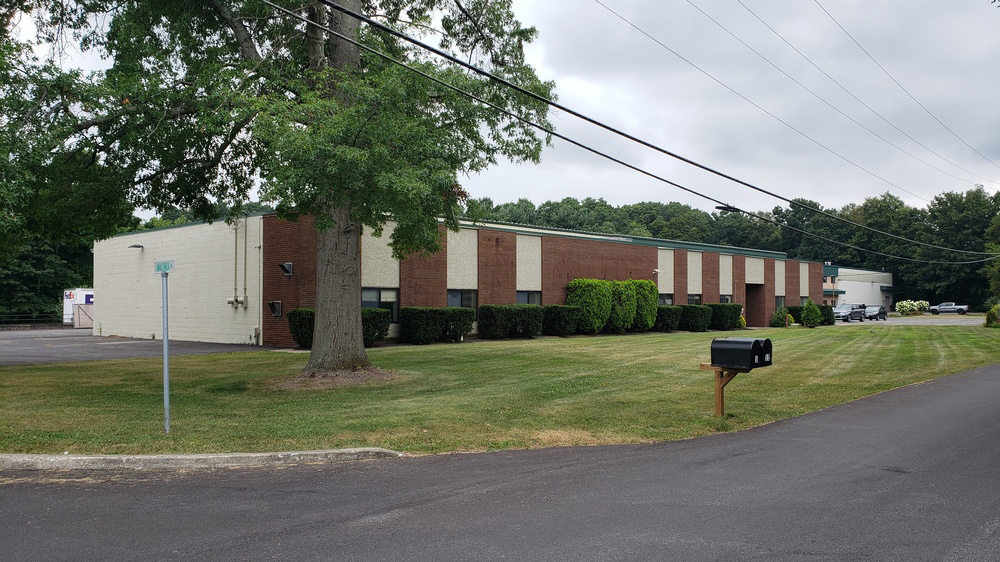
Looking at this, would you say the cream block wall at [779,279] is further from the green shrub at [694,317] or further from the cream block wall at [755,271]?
the green shrub at [694,317]

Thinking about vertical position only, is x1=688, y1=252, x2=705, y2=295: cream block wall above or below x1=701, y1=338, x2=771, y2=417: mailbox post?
above

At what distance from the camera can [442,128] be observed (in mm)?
15016

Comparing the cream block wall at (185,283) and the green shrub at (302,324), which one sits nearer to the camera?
the green shrub at (302,324)

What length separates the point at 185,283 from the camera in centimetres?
3088

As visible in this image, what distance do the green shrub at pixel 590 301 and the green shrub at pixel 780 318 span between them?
17.6 meters

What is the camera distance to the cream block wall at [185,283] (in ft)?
90.5

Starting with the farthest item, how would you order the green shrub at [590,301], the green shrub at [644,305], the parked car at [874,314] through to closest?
the parked car at [874,314]
the green shrub at [644,305]
the green shrub at [590,301]

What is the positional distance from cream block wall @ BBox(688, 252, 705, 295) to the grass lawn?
19.3 m

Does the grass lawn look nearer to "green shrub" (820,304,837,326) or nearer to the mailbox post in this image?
the mailbox post

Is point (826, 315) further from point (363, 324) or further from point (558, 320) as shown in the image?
point (363, 324)

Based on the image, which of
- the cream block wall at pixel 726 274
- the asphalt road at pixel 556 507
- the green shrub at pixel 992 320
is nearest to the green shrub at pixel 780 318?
the cream block wall at pixel 726 274

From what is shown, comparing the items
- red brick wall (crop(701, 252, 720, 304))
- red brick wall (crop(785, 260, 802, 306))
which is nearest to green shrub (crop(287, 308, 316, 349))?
red brick wall (crop(701, 252, 720, 304))

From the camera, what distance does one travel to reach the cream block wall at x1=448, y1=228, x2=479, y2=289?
29938 mm

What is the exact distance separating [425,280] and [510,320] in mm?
4061
